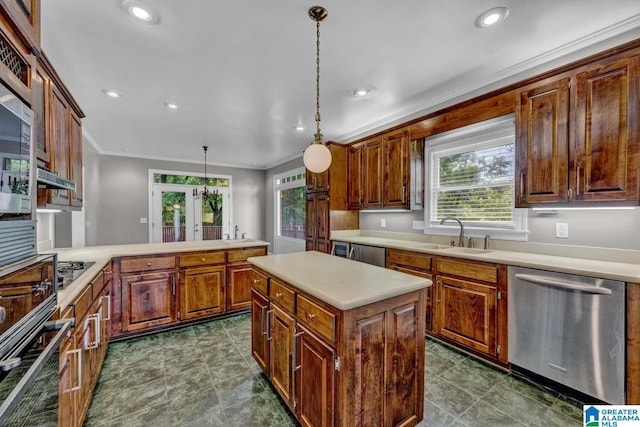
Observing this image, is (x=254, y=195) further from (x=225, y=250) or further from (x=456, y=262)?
(x=456, y=262)

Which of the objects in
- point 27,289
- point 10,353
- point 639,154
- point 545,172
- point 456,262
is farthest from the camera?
point 456,262

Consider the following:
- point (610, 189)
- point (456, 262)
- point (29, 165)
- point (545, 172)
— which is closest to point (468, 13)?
point (545, 172)

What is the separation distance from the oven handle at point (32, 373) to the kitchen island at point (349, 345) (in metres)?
0.99

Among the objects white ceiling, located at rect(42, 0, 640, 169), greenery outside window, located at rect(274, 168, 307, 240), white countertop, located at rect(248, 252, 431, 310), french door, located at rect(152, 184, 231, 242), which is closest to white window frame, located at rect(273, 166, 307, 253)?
greenery outside window, located at rect(274, 168, 307, 240)

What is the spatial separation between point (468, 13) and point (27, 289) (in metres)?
2.75

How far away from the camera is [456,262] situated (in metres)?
2.51

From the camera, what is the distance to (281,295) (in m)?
1.73

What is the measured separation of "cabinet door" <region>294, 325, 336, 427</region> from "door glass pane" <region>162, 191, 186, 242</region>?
5.82m

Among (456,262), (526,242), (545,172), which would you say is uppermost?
(545,172)

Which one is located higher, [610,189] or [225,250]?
[610,189]

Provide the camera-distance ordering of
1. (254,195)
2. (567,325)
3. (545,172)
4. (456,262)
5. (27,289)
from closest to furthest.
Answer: (27,289) < (567,325) < (545,172) < (456,262) < (254,195)

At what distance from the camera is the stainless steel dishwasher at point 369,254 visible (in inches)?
127

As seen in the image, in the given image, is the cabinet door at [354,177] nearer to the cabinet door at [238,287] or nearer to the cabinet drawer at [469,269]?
the cabinet drawer at [469,269]

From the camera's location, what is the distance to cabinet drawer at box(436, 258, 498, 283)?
2.27 meters
